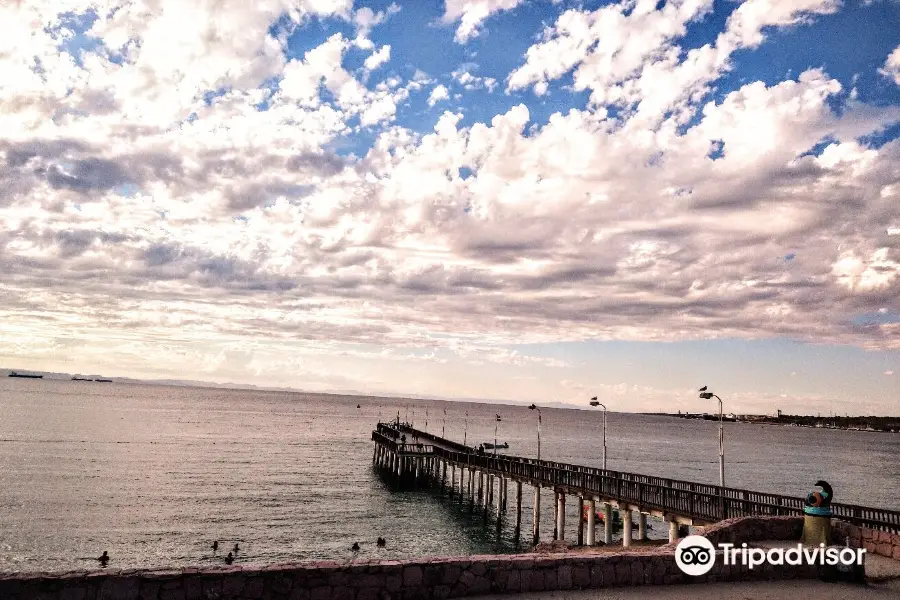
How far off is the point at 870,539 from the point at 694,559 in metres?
6.12

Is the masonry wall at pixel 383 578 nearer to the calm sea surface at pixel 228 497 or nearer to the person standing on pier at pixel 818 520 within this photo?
the person standing on pier at pixel 818 520

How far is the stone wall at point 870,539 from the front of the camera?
1341 centimetres

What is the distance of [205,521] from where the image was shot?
39.0m

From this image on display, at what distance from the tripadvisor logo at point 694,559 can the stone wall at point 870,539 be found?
4.65 m

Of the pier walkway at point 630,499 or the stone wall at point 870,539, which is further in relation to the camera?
the pier walkway at point 630,499

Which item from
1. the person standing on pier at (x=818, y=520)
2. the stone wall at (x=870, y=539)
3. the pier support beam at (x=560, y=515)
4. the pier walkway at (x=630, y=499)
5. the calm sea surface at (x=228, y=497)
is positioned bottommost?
the calm sea surface at (x=228, y=497)

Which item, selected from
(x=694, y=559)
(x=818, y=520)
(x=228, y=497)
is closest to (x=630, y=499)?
(x=818, y=520)

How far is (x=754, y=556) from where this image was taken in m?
11.6

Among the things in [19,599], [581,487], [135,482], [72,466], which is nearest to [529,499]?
[581,487]

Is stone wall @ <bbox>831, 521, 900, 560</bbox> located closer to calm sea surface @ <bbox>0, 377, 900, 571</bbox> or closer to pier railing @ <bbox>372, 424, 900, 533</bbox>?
pier railing @ <bbox>372, 424, 900, 533</bbox>

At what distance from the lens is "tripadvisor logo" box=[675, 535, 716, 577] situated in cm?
1081

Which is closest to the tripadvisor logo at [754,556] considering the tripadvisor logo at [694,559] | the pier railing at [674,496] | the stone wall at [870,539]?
the tripadvisor logo at [694,559]

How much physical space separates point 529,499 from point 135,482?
34716 mm

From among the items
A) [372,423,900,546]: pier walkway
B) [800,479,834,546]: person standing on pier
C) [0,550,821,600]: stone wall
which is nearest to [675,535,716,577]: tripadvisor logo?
[0,550,821,600]: stone wall
